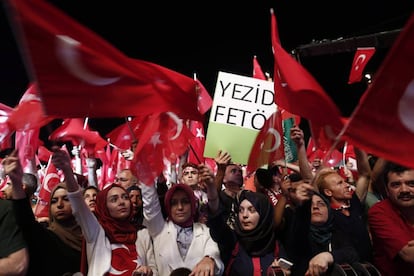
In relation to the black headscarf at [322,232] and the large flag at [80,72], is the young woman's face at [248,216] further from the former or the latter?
the large flag at [80,72]

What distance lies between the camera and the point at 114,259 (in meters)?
3.47

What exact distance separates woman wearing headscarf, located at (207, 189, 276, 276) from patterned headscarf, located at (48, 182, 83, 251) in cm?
96

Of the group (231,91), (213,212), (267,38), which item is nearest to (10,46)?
(267,38)

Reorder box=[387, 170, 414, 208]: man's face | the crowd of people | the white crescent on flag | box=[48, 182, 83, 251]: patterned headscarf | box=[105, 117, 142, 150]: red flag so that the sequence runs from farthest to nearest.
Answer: box=[105, 117, 142, 150]: red flag → box=[48, 182, 83, 251]: patterned headscarf → box=[387, 170, 414, 208]: man's face → the crowd of people → the white crescent on flag

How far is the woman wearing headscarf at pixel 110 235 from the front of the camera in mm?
3336

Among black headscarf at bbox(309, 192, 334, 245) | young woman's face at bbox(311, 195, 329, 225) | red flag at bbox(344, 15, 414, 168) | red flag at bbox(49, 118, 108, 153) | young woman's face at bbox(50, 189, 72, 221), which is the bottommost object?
young woman's face at bbox(50, 189, 72, 221)

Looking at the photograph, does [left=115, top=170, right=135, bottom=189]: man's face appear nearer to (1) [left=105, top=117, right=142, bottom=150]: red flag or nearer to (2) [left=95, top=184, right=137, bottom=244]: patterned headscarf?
(1) [left=105, top=117, right=142, bottom=150]: red flag

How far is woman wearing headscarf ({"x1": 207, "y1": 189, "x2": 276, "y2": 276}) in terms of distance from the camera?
3281 millimetres

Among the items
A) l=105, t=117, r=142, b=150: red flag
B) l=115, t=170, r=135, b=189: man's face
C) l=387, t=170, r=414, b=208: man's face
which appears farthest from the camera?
l=105, t=117, r=142, b=150: red flag

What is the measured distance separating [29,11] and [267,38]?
15.3 metres

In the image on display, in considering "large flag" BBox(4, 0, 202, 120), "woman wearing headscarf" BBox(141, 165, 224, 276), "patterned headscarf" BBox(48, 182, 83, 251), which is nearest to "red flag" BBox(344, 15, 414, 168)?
"woman wearing headscarf" BBox(141, 165, 224, 276)

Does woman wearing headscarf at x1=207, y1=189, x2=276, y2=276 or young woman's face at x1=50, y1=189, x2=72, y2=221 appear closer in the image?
woman wearing headscarf at x1=207, y1=189, x2=276, y2=276

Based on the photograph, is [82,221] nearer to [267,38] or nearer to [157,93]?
[157,93]

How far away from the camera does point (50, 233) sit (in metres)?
3.37
